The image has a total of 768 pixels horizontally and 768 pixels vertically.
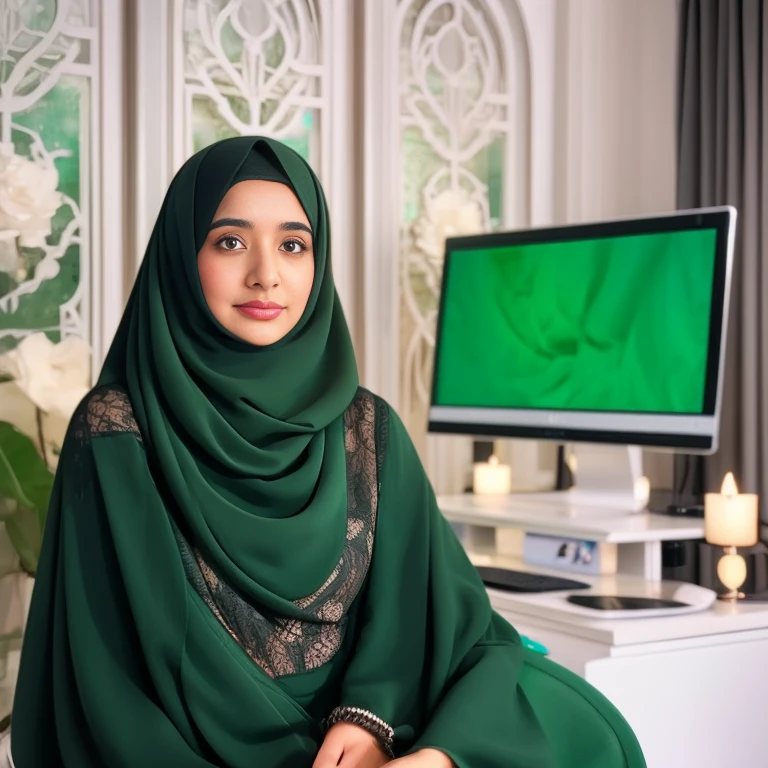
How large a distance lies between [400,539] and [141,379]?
36 centimetres

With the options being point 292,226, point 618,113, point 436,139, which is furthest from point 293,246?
point 618,113

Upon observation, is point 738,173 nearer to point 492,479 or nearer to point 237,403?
point 492,479

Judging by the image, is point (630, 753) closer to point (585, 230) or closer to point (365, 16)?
point (585, 230)

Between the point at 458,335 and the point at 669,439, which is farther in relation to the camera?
the point at 458,335

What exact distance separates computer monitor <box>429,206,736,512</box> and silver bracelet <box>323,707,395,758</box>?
1.09 m

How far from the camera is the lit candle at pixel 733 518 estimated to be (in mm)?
2020

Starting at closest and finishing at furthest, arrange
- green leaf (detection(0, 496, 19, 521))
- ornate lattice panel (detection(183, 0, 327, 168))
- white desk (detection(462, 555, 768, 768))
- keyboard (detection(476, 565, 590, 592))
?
white desk (detection(462, 555, 768, 768)), keyboard (detection(476, 565, 590, 592)), green leaf (detection(0, 496, 19, 521)), ornate lattice panel (detection(183, 0, 327, 168))

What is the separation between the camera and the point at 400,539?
1.36m

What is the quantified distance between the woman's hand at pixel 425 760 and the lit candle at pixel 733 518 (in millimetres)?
1037

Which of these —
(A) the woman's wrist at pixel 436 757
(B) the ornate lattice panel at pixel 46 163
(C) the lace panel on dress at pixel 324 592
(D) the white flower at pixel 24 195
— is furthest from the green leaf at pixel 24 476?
(A) the woman's wrist at pixel 436 757

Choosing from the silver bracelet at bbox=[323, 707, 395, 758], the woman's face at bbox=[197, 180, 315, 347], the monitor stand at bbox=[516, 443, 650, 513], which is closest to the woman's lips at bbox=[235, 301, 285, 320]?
the woman's face at bbox=[197, 180, 315, 347]

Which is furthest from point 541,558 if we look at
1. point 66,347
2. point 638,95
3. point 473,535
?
point 638,95

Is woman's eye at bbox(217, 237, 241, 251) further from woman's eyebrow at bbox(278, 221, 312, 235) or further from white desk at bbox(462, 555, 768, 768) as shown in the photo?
white desk at bbox(462, 555, 768, 768)

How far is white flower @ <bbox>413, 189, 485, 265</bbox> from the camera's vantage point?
2721mm
